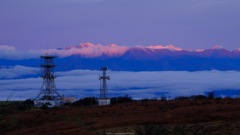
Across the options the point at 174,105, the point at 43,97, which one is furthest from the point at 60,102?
the point at 174,105

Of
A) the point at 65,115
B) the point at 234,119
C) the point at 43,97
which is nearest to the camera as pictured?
the point at 234,119

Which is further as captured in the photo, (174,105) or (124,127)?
(174,105)

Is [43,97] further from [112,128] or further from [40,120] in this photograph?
[112,128]

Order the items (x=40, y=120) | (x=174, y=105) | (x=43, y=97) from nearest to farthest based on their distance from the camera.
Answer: (x=40, y=120) → (x=174, y=105) → (x=43, y=97)

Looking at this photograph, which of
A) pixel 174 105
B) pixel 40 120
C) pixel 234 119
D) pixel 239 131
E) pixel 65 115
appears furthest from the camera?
pixel 174 105

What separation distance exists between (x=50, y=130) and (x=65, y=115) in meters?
9.62

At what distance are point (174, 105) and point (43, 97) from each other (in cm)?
2797

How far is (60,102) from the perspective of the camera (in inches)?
2156

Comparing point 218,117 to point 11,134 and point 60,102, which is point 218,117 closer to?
point 11,134

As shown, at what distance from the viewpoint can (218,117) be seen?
78.6 ft

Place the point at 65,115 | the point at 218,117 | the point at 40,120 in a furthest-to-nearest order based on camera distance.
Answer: the point at 65,115, the point at 40,120, the point at 218,117

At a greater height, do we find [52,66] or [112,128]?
[52,66]

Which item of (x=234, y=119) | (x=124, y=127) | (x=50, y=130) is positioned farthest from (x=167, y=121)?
(x=50, y=130)

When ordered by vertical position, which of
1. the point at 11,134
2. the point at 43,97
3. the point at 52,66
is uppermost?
the point at 52,66
